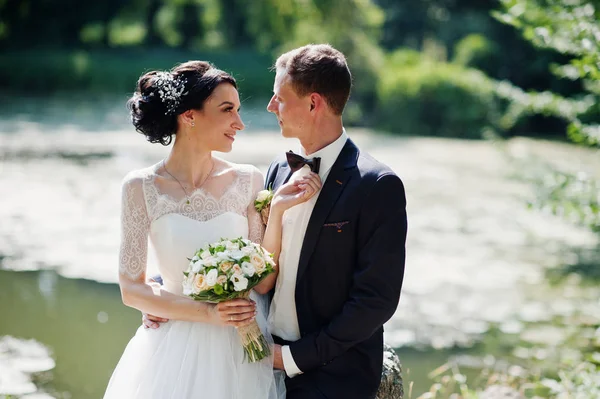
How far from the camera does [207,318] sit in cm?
298

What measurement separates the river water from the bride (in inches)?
44.6

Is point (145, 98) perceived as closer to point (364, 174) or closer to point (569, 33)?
point (364, 174)

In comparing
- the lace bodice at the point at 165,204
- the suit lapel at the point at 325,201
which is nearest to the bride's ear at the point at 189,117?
the lace bodice at the point at 165,204

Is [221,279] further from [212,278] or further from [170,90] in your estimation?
[170,90]

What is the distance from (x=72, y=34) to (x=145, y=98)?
34.3 m

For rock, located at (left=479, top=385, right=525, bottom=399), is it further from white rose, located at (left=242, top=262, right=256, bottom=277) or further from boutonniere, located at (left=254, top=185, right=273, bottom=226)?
white rose, located at (left=242, top=262, right=256, bottom=277)

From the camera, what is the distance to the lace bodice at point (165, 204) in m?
3.13

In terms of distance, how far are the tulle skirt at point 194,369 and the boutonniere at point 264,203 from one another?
43 cm

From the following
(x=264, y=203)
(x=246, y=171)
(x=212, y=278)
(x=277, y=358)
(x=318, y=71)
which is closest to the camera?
(x=212, y=278)

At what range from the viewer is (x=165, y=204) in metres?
3.17

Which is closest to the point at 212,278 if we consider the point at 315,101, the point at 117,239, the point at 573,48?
the point at 315,101

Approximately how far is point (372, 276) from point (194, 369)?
80cm

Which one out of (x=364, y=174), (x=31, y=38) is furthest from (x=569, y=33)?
(x=31, y=38)

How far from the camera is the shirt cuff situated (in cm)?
289
